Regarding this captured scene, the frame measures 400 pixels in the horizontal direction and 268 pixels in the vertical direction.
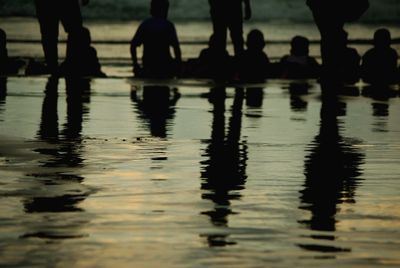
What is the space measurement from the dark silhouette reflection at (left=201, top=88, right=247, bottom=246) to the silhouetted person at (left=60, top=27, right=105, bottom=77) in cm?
713

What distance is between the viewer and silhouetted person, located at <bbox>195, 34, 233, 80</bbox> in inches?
882

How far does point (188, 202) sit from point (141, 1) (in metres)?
70.2

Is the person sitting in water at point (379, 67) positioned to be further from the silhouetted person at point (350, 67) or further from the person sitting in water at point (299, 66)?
the person sitting in water at point (299, 66)

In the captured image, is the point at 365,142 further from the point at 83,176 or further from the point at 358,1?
the point at 358,1

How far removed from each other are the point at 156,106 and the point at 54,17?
583cm

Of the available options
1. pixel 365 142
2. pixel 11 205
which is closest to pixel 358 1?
pixel 365 142

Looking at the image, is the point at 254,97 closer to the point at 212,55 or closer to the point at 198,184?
the point at 212,55

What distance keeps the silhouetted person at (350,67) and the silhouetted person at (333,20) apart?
2204 mm

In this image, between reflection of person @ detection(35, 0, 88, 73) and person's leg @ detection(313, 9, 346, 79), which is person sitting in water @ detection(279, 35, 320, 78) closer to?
person's leg @ detection(313, 9, 346, 79)

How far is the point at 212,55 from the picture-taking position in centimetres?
2277

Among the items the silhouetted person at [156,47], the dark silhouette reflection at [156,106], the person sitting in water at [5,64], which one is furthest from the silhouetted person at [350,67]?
the person sitting in water at [5,64]

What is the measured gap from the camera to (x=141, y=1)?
255ft

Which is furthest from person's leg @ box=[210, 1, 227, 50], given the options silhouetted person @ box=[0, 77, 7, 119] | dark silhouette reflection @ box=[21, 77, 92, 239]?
dark silhouette reflection @ box=[21, 77, 92, 239]

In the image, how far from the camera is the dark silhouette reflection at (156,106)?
13570 mm
